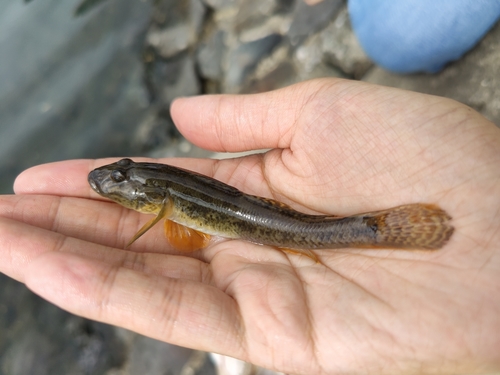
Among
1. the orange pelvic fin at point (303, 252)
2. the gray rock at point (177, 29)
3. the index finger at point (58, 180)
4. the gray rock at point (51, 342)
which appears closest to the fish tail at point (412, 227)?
the orange pelvic fin at point (303, 252)

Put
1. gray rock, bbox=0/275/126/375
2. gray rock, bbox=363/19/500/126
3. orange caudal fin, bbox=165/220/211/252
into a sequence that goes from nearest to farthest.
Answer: orange caudal fin, bbox=165/220/211/252, gray rock, bbox=363/19/500/126, gray rock, bbox=0/275/126/375

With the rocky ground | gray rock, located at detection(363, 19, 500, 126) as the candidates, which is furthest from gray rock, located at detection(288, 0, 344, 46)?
gray rock, located at detection(363, 19, 500, 126)

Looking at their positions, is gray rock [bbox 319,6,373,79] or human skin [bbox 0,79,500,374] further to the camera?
gray rock [bbox 319,6,373,79]

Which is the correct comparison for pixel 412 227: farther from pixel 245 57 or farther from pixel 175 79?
pixel 175 79

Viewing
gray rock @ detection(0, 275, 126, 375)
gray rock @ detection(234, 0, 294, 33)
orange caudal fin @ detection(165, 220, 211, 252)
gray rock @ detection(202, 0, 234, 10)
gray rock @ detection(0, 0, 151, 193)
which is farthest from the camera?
gray rock @ detection(202, 0, 234, 10)

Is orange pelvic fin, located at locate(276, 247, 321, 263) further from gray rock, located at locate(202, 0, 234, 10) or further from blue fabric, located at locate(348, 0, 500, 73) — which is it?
gray rock, located at locate(202, 0, 234, 10)

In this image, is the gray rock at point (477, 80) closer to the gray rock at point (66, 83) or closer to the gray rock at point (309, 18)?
the gray rock at point (309, 18)

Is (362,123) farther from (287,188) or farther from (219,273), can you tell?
(219,273)
